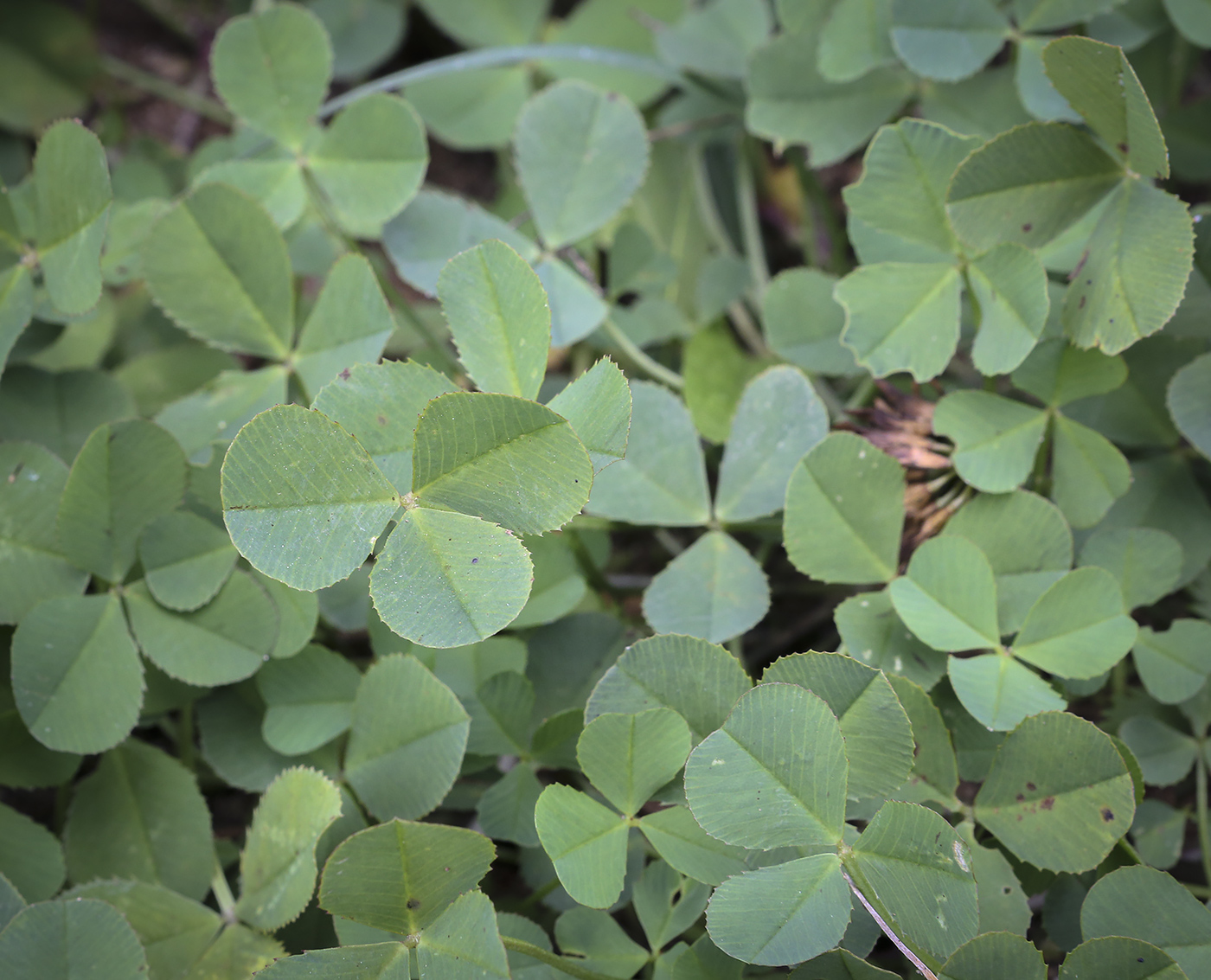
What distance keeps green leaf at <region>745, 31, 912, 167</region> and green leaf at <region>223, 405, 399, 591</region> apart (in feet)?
3.23

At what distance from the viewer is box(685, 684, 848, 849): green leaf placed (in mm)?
870

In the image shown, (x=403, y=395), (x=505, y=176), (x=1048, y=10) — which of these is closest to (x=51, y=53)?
(x=505, y=176)

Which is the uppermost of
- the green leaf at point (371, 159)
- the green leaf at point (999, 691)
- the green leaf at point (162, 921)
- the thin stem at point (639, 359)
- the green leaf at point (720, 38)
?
the green leaf at point (720, 38)

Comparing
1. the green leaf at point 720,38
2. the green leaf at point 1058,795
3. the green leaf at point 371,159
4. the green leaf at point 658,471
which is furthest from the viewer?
the green leaf at point 720,38

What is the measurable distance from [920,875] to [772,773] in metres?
0.17

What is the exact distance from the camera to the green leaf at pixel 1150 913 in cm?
89

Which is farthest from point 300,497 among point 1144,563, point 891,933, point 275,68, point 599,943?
point 1144,563

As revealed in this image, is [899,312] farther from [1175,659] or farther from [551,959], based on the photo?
[551,959]

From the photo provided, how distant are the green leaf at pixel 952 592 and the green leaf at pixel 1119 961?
0.33 metres

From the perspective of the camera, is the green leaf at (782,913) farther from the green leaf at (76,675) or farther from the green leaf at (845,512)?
the green leaf at (76,675)

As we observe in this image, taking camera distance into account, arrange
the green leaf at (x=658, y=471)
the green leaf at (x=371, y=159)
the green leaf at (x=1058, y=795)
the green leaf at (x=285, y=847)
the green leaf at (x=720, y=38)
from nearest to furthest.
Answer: the green leaf at (x=1058, y=795), the green leaf at (x=285, y=847), the green leaf at (x=658, y=471), the green leaf at (x=371, y=159), the green leaf at (x=720, y=38)

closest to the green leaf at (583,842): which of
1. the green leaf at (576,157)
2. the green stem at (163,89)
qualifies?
the green leaf at (576,157)

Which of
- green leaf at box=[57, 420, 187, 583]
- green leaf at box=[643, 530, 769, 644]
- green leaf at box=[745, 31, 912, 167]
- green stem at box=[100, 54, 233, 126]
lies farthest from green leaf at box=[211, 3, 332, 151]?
green leaf at box=[643, 530, 769, 644]

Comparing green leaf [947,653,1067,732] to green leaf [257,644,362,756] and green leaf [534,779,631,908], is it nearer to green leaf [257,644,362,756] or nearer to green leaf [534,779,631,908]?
green leaf [534,779,631,908]
